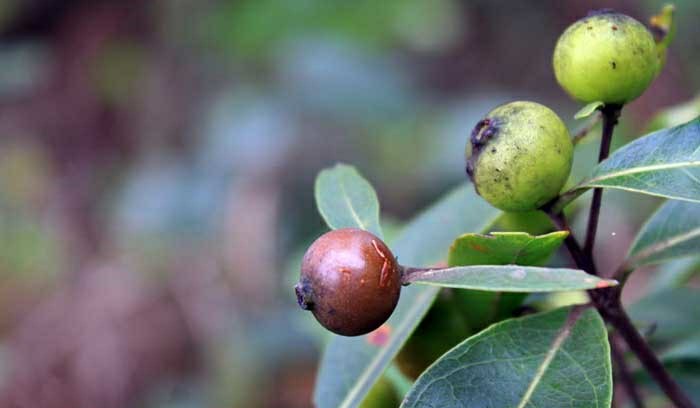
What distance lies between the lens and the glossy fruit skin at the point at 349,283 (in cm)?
84

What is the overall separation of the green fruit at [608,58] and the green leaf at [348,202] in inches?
11.8

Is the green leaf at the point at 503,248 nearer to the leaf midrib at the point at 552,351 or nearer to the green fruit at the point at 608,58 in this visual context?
the leaf midrib at the point at 552,351

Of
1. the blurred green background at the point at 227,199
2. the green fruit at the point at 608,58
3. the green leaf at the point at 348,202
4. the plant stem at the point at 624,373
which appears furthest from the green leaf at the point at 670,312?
the blurred green background at the point at 227,199

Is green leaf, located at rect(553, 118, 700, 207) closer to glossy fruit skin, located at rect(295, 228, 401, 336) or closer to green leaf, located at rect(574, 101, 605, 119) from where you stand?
green leaf, located at rect(574, 101, 605, 119)

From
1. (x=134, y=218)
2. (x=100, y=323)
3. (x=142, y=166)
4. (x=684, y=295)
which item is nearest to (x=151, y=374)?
(x=100, y=323)

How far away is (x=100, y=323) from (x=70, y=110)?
7.00 feet

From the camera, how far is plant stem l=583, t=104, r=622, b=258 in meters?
1.00

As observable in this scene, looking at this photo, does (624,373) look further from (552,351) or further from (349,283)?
(349,283)

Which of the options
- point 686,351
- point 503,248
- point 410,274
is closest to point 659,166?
point 503,248

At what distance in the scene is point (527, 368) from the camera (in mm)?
969

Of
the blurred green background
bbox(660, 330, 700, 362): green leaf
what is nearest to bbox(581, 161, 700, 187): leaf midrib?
bbox(660, 330, 700, 362): green leaf

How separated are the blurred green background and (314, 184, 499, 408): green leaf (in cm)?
213

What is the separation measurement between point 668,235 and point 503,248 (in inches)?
15.0

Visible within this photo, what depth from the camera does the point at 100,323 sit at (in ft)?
14.2
